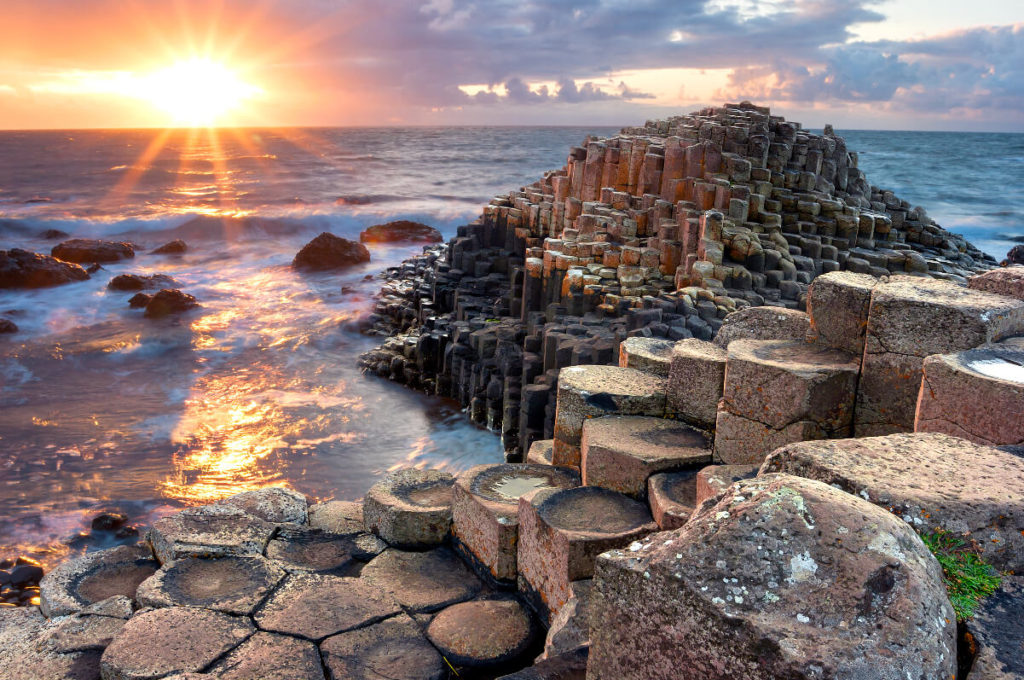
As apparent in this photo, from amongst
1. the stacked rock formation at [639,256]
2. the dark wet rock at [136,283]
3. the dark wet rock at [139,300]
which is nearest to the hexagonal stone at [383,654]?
the stacked rock formation at [639,256]

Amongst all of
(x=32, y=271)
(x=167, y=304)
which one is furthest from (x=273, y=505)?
(x=32, y=271)

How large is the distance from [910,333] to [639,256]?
8713 mm

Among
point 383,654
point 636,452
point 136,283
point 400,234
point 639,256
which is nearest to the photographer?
point 383,654

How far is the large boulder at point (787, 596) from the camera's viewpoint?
2039 millimetres

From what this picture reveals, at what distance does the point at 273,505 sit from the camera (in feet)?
20.7

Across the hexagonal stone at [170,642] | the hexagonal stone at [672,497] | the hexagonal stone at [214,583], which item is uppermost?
the hexagonal stone at [672,497]

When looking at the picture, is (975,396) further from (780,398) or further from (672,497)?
(672,497)

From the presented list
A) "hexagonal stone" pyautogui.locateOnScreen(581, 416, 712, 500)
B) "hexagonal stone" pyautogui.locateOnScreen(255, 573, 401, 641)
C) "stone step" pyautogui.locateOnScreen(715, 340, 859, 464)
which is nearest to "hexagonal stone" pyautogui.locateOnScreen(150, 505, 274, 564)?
"hexagonal stone" pyautogui.locateOnScreen(255, 573, 401, 641)

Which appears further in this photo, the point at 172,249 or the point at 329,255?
the point at 172,249

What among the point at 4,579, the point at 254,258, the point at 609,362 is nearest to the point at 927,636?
the point at 609,362

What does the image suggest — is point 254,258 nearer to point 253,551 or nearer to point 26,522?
point 26,522

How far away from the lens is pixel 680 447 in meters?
4.93

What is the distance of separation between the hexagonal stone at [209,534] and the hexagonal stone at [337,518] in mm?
456

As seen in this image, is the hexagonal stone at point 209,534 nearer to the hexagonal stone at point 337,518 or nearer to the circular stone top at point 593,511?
the hexagonal stone at point 337,518
